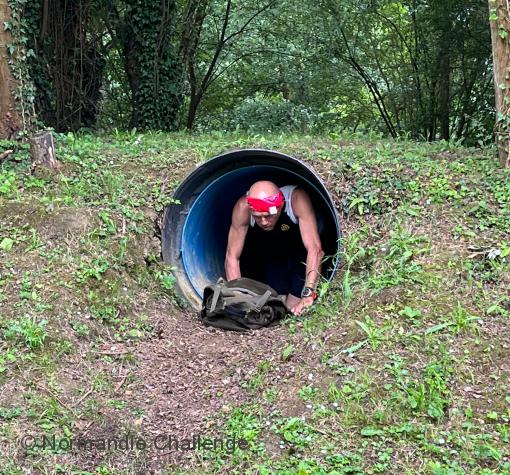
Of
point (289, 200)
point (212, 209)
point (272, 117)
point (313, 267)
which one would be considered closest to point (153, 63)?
point (272, 117)

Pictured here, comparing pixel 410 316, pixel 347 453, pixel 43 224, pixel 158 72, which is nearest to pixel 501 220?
pixel 410 316

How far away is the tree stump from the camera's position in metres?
5.96

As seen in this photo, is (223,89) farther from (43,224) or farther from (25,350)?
(25,350)

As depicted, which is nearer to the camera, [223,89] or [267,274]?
[267,274]

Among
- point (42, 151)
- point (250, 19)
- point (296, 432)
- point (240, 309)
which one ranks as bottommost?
point (296, 432)

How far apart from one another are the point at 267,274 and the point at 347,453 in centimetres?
375

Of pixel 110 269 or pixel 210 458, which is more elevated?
pixel 110 269

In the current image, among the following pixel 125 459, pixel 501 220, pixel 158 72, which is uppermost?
pixel 158 72

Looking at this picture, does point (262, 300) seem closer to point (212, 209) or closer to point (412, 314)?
point (412, 314)

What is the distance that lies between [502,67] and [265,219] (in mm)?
2383

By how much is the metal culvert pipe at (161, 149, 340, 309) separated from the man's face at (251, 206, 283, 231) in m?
0.43

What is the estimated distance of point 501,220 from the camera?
4934mm

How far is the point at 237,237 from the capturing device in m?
6.16

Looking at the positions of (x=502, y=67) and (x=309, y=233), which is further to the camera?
(x=309, y=233)
